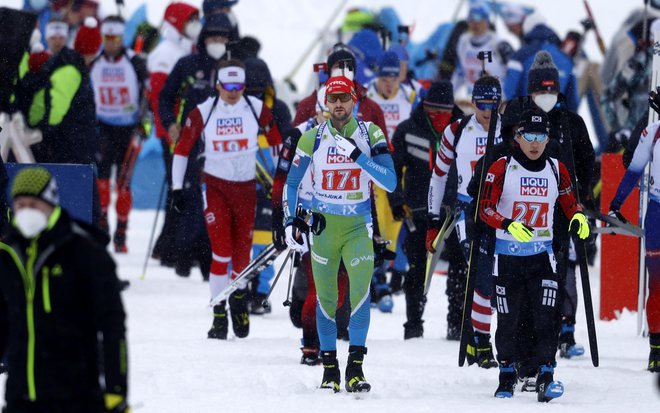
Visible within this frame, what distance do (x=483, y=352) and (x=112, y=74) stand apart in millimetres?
7526

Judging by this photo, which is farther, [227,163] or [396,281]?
[396,281]

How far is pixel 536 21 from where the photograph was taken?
779 inches

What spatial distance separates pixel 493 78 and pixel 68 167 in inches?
121

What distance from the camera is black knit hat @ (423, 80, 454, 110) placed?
12711 mm

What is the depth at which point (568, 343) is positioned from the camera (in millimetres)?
12031

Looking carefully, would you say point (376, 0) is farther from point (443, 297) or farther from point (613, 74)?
point (443, 297)

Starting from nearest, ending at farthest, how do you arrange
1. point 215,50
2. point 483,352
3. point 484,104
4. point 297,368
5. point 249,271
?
point 297,368 → point 484,104 → point 483,352 → point 249,271 → point 215,50

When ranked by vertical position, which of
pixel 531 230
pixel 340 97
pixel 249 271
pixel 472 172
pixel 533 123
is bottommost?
pixel 249 271

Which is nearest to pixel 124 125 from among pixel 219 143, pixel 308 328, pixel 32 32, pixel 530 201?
pixel 32 32

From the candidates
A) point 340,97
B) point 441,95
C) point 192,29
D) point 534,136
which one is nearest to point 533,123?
point 534,136

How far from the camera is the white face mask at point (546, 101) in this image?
11641 mm

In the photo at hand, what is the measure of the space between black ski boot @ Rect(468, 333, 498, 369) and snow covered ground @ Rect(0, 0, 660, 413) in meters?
0.14

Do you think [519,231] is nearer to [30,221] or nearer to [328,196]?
[328,196]

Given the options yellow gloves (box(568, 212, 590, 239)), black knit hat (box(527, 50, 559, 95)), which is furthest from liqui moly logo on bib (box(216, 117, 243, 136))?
yellow gloves (box(568, 212, 590, 239))
